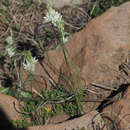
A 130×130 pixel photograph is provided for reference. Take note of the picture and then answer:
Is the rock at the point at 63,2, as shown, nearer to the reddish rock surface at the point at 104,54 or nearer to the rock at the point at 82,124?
the reddish rock surface at the point at 104,54

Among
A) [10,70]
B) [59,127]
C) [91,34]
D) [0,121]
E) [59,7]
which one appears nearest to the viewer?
[59,127]

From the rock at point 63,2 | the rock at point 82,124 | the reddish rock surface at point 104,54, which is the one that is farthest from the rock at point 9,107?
the rock at point 63,2

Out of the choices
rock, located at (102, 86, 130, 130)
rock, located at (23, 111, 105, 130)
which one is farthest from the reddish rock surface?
rock, located at (23, 111, 105, 130)

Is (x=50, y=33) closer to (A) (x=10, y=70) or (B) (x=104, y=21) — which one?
(A) (x=10, y=70)

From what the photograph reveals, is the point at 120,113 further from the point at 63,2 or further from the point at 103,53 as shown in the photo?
the point at 63,2

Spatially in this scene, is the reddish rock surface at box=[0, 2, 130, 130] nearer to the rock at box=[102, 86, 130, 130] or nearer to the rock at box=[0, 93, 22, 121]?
the rock at box=[0, 93, 22, 121]

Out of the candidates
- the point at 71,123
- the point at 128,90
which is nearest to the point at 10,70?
the point at 71,123

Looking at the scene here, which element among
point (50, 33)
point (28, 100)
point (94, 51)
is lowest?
point (28, 100)

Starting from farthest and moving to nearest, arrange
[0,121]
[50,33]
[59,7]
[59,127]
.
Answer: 1. [59,7]
2. [50,33]
3. [0,121]
4. [59,127]

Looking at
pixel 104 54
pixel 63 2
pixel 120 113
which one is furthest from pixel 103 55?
pixel 63 2
